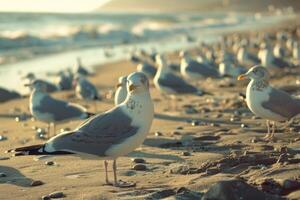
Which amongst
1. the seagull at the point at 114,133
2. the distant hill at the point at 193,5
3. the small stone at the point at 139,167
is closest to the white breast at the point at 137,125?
the seagull at the point at 114,133

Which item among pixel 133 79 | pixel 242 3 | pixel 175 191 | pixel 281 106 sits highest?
pixel 242 3

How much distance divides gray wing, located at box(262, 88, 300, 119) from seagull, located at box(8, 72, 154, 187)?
8.41ft

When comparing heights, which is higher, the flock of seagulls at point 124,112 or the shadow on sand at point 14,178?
the flock of seagulls at point 124,112

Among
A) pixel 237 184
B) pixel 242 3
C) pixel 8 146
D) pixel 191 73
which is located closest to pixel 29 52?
pixel 191 73

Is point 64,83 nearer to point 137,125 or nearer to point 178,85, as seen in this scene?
point 178,85

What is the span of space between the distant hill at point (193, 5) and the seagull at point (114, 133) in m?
118

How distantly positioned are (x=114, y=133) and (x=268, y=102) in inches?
115

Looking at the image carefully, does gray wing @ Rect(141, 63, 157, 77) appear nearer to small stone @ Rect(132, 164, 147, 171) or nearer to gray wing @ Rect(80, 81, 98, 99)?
gray wing @ Rect(80, 81, 98, 99)

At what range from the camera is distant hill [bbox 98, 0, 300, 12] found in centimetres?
13938

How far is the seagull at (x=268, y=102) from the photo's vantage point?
26.6 feet

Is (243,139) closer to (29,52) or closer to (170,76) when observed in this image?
(170,76)

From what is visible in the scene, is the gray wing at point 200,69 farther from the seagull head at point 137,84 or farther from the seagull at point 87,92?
the seagull head at point 137,84

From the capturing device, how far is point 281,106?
812 cm

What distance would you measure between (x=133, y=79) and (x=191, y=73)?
922 centimetres
